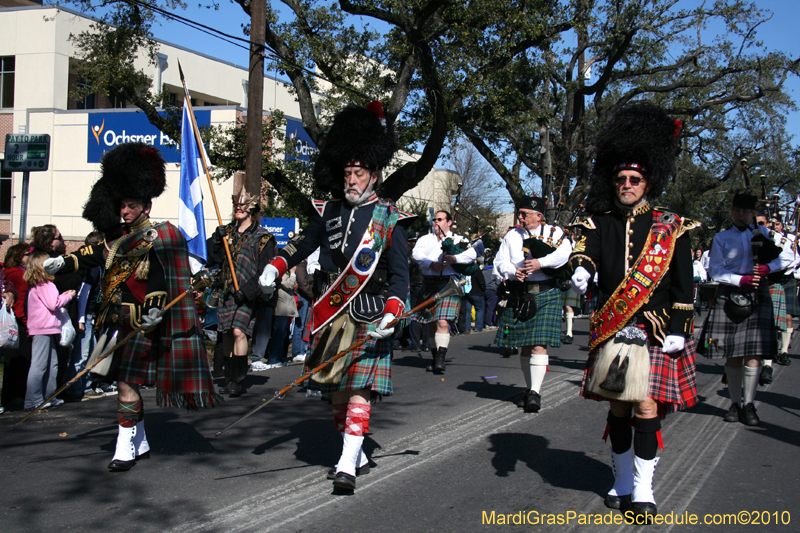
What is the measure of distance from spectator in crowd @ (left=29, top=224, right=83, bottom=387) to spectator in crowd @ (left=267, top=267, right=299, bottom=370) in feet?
9.25

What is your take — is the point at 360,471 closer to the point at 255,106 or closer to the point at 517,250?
the point at 517,250

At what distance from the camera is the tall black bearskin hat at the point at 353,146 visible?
14.9 ft

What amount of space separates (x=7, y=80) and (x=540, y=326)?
31877mm

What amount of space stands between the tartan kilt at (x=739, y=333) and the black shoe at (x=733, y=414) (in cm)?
50

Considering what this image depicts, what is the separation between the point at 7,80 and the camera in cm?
3150

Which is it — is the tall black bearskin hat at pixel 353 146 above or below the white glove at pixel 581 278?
above

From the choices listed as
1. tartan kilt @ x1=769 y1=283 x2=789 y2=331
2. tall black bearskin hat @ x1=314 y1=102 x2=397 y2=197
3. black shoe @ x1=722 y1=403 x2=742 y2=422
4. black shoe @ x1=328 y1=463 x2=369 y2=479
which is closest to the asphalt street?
black shoe @ x1=328 y1=463 x2=369 y2=479

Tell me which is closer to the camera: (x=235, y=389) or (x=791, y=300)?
(x=235, y=389)

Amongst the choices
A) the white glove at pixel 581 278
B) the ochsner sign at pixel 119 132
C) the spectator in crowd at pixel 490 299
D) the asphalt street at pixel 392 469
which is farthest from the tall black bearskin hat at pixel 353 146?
the ochsner sign at pixel 119 132

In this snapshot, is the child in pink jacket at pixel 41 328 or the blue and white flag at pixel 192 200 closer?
the child in pink jacket at pixel 41 328

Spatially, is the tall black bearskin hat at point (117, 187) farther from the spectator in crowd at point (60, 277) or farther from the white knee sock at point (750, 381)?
the white knee sock at point (750, 381)

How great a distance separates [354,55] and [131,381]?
14.0 m

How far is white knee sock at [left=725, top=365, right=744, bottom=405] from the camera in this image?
6.71 metres

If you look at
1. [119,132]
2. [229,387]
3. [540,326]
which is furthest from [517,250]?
[119,132]
